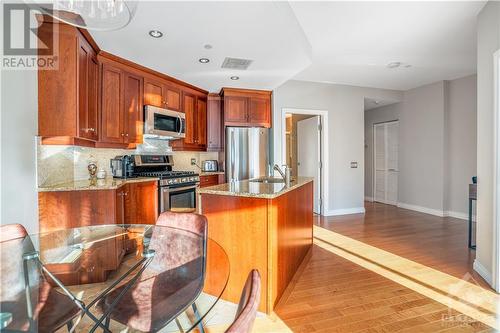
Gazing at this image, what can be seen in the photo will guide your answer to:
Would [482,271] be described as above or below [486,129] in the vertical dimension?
below

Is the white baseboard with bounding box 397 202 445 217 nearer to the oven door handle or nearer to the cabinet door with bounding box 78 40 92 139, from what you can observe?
the oven door handle

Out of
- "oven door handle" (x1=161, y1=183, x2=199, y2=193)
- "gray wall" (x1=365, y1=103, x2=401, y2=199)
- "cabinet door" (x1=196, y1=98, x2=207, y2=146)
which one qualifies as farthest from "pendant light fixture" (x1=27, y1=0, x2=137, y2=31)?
"gray wall" (x1=365, y1=103, x2=401, y2=199)

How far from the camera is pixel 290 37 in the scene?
273 cm

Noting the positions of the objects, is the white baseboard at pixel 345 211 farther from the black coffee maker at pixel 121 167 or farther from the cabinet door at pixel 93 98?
the cabinet door at pixel 93 98

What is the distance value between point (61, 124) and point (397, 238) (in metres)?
4.35

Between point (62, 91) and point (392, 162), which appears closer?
point (62, 91)

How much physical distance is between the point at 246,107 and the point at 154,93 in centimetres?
163

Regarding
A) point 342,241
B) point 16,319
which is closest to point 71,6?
point 16,319

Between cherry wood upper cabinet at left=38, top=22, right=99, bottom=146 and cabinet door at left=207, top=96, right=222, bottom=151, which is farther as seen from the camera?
cabinet door at left=207, top=96, right=222, bottom=151

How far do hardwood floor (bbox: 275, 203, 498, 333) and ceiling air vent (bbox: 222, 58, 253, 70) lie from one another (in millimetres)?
2582

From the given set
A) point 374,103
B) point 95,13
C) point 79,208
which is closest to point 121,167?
point 79,208

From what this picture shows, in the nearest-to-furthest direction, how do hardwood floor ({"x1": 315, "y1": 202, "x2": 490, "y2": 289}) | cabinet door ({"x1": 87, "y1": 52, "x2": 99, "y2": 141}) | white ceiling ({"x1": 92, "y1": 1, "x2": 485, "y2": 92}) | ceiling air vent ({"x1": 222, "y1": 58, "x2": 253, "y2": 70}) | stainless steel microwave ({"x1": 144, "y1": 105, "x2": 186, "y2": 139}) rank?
white ceiling ({"x1": 92, "y1": 1, "x2": 485, "y2": 92}) < cabinet door ({"x1": 87, "y1": 52, "x2": 99, "y2": 141}) < hardwood floor ({"x1": 315, "y1": 202, "x2": 490, "y2": 289}) < ceiling air vent ({"x1": 222, "y1": 58, "x2": 253, "y2": 70}) < stainless steel microwave ({"x1": 144, "y1": 105, "x2": 186, "y2": 139})

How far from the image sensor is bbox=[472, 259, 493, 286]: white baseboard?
241 cm

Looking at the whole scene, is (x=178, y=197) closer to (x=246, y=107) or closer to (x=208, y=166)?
(x=208, y=166)
